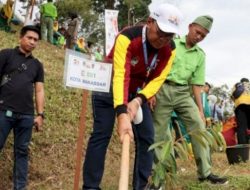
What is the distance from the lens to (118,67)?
316cm

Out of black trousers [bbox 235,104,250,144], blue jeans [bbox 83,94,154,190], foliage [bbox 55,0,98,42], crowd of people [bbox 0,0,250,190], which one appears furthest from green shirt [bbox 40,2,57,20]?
foliage [bbox 55,0,98,42]

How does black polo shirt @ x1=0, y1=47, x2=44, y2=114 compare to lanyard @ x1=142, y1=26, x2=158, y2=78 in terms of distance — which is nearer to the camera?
lanyard @ x1=142, y1=26, x2=158, y2=78

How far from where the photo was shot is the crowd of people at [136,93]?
316 cm

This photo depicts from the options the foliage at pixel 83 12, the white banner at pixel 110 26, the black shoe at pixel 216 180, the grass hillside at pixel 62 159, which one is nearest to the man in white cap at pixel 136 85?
the grass hillside at pixel 62 159

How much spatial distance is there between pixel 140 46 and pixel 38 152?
297 cm

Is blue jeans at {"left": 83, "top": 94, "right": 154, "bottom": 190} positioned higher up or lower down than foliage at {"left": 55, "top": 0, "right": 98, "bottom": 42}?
lower down

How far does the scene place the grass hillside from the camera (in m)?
4.93

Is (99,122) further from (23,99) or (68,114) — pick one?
(68,114)

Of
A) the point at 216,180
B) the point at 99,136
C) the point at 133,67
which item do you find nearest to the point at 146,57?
the point at 133,67

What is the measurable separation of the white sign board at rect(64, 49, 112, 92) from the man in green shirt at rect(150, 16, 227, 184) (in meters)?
0.84

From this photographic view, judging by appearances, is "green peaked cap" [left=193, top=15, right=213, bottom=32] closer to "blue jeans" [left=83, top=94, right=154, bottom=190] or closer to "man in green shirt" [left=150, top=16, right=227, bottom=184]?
"man in green shirt" [left=150, top=16, right=227, bottom=184]

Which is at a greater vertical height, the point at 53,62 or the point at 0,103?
the point at 53,62

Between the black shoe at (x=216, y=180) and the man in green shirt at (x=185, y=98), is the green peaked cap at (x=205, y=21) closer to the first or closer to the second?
the man in green shirt at (x=185, y=98)

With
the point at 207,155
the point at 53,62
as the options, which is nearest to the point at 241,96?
the point at 207,155
